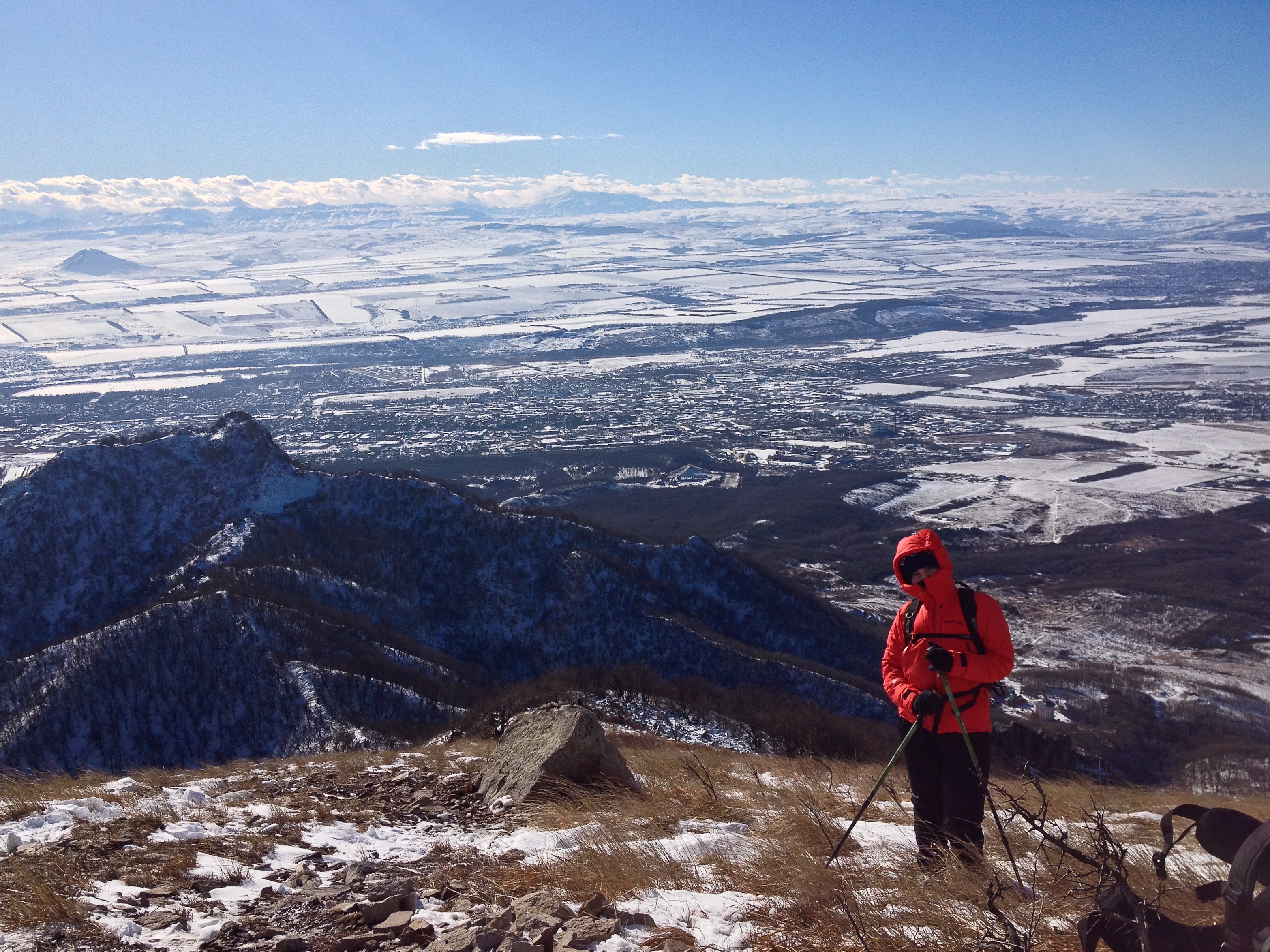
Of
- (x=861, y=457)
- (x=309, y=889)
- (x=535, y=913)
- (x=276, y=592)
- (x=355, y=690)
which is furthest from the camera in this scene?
(x=861, y=457)

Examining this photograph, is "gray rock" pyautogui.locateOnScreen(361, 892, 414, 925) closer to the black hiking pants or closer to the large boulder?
the large boulder

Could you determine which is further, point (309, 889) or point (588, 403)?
point (588, 403)

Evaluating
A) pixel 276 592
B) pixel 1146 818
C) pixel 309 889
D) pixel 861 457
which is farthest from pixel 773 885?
pixel 861 457

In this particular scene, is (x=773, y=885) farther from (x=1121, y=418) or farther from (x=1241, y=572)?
(x=1121, y=418)

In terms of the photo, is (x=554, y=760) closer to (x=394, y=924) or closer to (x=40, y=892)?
(x=394, y=924)

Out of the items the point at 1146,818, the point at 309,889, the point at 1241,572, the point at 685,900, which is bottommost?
the point at 1241,572

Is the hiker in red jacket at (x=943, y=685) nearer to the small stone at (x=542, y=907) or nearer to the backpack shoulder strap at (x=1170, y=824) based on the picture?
the backpack shoulder strap at (x=1170, y=824)

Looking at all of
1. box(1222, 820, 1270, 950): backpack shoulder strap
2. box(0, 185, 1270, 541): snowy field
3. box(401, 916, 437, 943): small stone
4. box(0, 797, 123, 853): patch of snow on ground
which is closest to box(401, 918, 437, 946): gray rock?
box(401, 916, 437, 943): small stone

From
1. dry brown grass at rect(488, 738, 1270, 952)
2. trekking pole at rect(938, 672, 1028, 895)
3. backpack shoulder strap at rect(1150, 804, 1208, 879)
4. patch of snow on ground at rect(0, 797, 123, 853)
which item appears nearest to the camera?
backpack shoulder strap at rect(1150, 804, 1208, 879)
